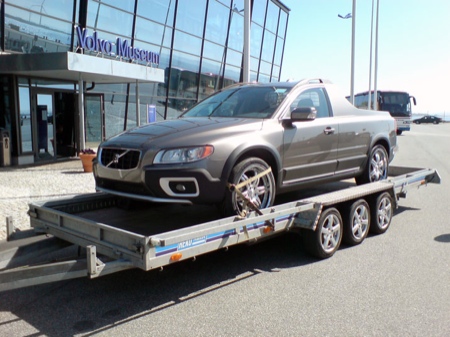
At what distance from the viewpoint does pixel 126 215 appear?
18.5 feet

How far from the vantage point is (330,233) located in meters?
5.62

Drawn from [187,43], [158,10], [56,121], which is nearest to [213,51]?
[187,43]

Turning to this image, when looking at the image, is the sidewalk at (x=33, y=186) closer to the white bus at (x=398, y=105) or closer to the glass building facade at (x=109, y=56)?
the glass building facade at (x=109, y=56)

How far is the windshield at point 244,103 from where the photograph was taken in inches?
229

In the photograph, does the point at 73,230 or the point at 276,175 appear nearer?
the point at 73,230

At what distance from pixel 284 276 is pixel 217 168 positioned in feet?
4.50

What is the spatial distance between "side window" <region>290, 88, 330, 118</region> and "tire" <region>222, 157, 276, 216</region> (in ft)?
3.93

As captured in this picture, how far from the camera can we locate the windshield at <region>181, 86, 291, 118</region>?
5.81m

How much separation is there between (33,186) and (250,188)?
21.1 ft

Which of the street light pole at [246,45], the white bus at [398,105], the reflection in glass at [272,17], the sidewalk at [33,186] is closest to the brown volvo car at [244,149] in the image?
the sidewalk at [33,186]

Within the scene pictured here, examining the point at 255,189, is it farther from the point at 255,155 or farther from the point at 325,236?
the point at 325,236

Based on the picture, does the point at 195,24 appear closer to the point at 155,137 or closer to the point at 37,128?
the point at 37,128

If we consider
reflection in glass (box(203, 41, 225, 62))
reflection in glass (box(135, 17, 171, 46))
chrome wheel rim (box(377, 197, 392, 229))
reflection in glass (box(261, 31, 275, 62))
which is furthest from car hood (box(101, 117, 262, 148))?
reflection in glass (box(261, 31, 275, 62))

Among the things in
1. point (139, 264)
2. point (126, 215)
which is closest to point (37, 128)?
point (126, 215)
